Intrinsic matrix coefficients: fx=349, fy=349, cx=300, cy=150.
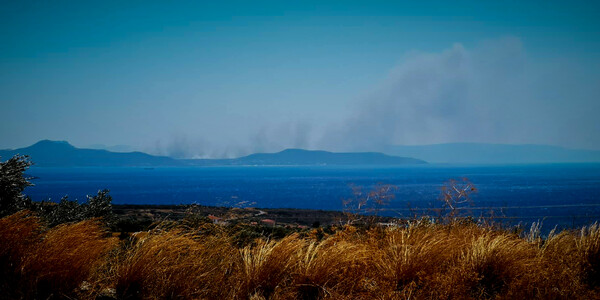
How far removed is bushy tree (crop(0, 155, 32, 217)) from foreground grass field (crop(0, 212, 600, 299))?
135 inches

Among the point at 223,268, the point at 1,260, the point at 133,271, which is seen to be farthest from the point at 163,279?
the point at 1,260

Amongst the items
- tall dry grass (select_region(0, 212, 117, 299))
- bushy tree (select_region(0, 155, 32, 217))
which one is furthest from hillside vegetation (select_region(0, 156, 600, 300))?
bushy tree (select_region(0, 155, 32, 217))

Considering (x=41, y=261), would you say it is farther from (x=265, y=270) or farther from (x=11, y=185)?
(x=11, y=185)

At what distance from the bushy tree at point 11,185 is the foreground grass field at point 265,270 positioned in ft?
11.2

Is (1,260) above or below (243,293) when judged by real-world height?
above

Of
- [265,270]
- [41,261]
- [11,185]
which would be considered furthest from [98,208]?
[265,270]

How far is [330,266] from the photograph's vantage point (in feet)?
15.2

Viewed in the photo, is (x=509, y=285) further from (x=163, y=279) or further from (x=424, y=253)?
(x=163, y=279)

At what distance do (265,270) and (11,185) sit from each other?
6186 millimetres

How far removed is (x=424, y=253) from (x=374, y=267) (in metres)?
0.77

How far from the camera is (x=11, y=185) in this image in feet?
23.6

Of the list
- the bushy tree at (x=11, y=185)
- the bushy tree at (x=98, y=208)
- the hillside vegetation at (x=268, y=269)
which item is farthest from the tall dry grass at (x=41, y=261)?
the bushy tree at (x=98, y=208)

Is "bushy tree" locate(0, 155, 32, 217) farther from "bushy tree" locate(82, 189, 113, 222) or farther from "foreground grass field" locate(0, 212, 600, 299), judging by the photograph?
"foreground grass field" locate(0, 212, 600, 299)

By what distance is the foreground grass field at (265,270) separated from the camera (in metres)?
3.93
